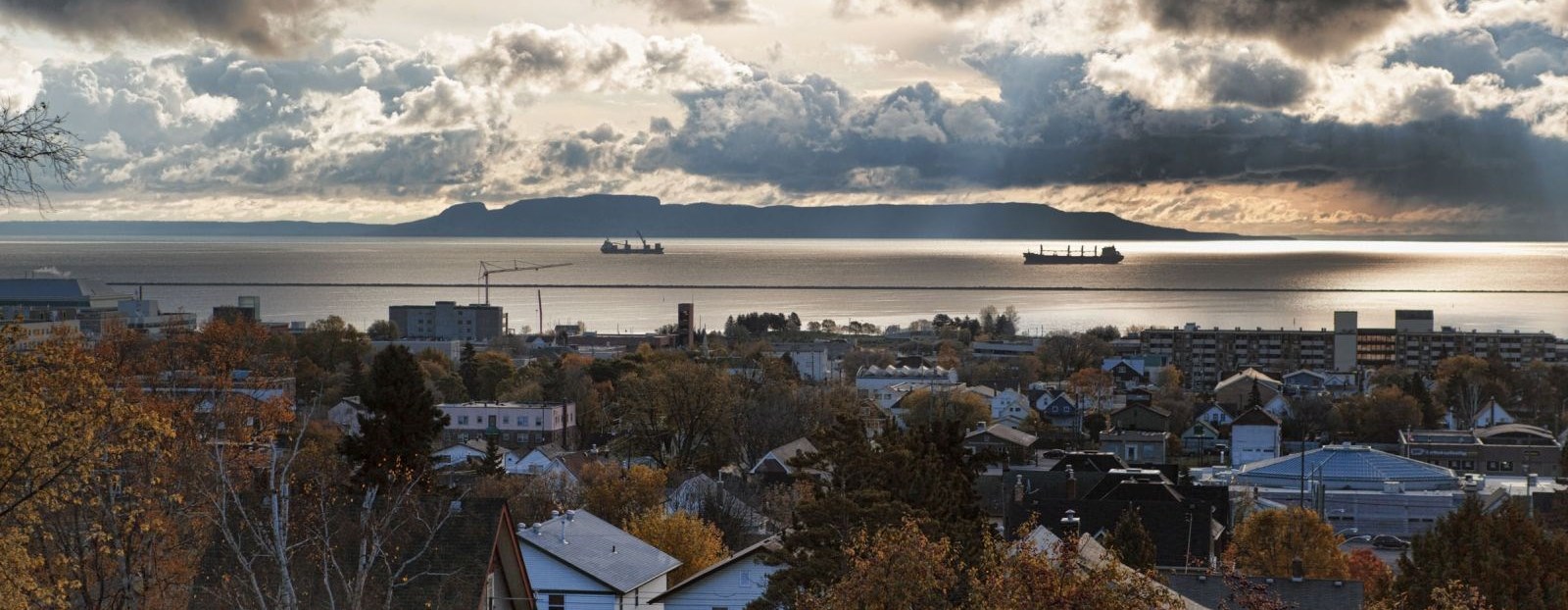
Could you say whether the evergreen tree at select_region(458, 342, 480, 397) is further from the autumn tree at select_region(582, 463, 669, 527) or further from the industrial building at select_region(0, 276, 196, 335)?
the industrial building at select_region(0, 276, 196, 335)

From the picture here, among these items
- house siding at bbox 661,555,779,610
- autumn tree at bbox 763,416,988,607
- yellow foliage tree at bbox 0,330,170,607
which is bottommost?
house siding at bbox 661,555,779,610

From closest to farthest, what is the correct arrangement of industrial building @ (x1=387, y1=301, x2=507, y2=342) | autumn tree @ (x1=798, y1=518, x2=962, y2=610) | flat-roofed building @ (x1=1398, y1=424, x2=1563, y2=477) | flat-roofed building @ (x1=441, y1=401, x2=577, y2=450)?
autumn tree @ (x1=798, y1=518, x2=962, y2=610), flat-roofed building @ (x1=1398, y1=424, x2=1563, y2=477), flat-roofed building @ (x1=441, y1=401, x2=577, y2=450), industrial building @ (x1=387, y1=301, x2=507, y2=342)

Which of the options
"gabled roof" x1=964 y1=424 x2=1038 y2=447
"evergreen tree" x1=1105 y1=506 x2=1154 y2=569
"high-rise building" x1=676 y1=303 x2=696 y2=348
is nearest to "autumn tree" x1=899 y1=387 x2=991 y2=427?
"gabled roof" x1=964 y1=424 x2=1038 y2=447

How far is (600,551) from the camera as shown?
20344mm

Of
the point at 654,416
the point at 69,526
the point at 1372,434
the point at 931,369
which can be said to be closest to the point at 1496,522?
the point at 69,526

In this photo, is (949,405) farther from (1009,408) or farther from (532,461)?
(532,461)

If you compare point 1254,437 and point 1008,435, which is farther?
point 1254,437

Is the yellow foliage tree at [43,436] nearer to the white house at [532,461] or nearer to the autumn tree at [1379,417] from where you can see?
the white house at [532,461]

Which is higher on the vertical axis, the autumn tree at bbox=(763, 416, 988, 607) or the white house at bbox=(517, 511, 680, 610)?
the autumn tree at bbox=(763, 416, 988, 607)

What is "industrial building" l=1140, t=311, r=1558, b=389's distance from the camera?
102 meters

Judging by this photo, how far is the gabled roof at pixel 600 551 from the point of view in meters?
19.5

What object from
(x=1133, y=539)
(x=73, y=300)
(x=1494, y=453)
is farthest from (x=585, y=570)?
(x=73, y=300)

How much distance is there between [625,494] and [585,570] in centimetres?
1285

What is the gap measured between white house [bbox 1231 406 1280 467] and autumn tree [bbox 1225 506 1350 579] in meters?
25.0
